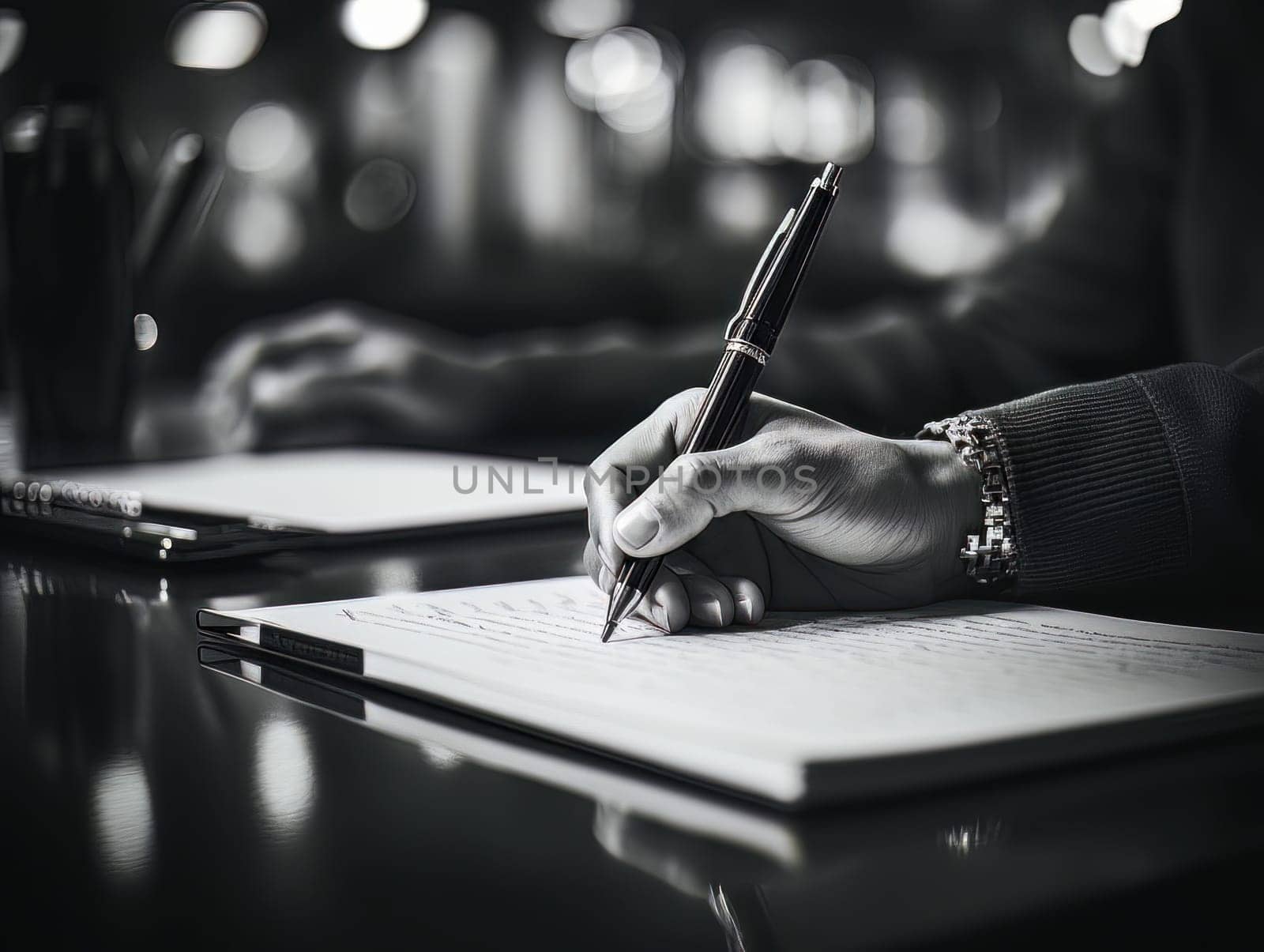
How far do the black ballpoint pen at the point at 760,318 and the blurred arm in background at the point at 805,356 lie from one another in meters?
0.82

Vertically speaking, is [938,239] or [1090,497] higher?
[938,239]

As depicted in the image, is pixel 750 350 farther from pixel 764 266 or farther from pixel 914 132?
pixel 914 132

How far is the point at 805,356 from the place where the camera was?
134 cm

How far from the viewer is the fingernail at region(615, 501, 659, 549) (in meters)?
0.43

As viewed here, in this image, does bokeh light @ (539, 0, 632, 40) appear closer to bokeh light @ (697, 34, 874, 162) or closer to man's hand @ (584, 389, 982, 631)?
bokeh light @ (697, 34, 874, 162)

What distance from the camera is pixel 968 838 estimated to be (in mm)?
258

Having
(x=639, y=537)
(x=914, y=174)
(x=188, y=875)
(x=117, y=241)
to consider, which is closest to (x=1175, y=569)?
(x=639, y=537)

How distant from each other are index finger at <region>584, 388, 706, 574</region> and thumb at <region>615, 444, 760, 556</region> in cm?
5

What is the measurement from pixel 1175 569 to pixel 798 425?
0.19 meters

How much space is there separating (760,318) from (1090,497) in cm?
18

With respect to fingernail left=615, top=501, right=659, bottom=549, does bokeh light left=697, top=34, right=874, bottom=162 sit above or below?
above

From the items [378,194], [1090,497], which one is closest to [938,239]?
[378,194]

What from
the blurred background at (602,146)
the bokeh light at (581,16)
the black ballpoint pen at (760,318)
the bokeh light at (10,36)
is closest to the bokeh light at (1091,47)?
the blurred background at (602,146)

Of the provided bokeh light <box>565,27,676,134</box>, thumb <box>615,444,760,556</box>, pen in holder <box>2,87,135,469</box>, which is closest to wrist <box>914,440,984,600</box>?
thumb <box>615,444,760,556</box>
